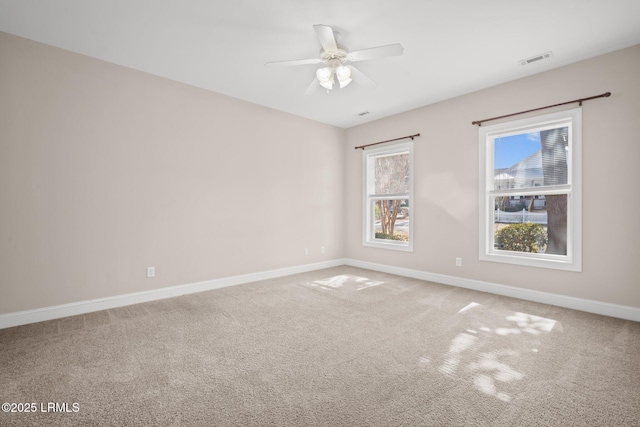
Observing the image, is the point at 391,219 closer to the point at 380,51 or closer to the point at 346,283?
the point at 346,283

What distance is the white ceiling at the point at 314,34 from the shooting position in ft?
7.80

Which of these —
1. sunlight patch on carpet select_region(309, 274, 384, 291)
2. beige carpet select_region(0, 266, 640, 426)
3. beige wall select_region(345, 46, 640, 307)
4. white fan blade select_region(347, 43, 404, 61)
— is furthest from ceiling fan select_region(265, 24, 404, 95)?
sunlight patch on carpet select_region(309, 274, 384, 291)

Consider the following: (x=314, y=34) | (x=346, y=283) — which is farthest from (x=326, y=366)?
(x=314, y=34)

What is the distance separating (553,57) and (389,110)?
85.6 inches

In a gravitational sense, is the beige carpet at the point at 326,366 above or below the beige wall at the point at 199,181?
below

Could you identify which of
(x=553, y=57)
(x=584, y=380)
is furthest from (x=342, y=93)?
(x=584, y=380)

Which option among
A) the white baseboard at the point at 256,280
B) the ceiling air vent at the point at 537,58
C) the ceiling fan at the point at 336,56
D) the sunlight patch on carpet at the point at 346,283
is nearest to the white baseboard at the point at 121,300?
the white baseboard at the point at 256,280

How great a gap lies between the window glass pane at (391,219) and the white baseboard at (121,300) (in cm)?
183

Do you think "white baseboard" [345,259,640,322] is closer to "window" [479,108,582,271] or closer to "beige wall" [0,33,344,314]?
"window" [479,108,582,271]

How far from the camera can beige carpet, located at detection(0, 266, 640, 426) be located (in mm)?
1578

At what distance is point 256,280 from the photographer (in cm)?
450

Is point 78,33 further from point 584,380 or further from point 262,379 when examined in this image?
point 584,380

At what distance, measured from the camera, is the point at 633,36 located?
2.77 m

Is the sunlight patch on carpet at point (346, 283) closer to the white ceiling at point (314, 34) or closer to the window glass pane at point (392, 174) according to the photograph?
the window glass pane at point (392, 174)
